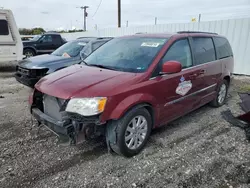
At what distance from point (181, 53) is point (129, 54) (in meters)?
0.92

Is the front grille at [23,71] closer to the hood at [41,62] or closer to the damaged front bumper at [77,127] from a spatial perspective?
the hood at [41,62]

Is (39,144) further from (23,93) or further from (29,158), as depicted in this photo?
(23,93)

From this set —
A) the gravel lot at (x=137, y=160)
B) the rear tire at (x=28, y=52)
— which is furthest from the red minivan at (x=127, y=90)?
the rear tire at (x=28, y=52)

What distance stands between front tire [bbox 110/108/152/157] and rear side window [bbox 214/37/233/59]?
2.72m

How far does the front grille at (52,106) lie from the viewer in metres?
2.79

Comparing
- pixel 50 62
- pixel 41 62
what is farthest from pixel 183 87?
pixel 41 62

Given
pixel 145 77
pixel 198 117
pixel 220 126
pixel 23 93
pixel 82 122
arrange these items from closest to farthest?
pixel 82 122
pixel 145 77
pixel 220 126
pixel 198 117
pixel 23 93

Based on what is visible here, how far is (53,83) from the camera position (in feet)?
9.61

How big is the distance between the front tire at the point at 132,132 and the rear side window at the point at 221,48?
2.72 m

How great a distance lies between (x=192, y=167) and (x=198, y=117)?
6.23ft

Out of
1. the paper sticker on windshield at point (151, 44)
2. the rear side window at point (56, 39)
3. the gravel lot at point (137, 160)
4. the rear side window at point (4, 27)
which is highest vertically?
the rear side window at point (4, 27)

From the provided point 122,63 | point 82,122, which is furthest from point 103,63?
point 82,122

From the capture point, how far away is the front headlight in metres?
2.49

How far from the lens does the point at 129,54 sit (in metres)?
3.42
